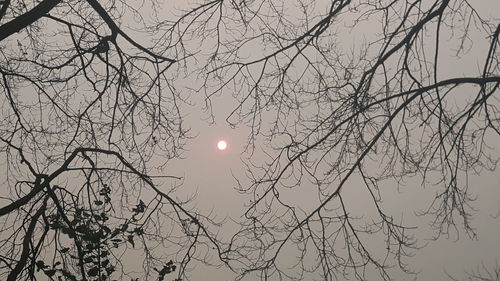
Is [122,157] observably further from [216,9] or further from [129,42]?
[216,9]

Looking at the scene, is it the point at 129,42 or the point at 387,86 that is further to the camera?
the point at 129,42

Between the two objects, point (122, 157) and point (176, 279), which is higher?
point (122, 157)

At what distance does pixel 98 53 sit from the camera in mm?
6051

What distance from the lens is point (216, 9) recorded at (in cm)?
599

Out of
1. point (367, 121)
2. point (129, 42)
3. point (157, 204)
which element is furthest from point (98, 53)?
point (367, 121)

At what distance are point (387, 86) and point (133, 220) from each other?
2.77 m

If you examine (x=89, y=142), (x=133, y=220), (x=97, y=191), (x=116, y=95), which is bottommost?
(x=133, y=220)

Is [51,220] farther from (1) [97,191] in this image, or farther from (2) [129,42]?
(2) [129,42]

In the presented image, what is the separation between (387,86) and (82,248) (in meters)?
3.26

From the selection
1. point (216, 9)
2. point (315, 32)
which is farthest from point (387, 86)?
point (216, 9)

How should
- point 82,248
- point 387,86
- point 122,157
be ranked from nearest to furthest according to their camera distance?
point 82,248, point 387,86, point 122,157

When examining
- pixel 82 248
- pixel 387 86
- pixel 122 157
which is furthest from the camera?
pixel 122 157

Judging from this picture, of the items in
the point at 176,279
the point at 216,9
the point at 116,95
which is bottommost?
the point at 176,279

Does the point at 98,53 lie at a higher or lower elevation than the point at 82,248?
higher
